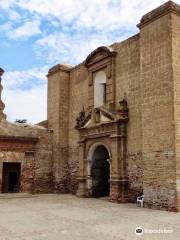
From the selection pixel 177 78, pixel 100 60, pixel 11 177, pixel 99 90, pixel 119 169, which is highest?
pixel 100 60

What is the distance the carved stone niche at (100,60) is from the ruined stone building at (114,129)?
0.14 ft

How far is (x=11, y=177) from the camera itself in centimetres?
1694

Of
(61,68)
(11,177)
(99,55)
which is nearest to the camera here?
(99,55)

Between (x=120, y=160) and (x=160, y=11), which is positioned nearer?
(x=160, y=11)

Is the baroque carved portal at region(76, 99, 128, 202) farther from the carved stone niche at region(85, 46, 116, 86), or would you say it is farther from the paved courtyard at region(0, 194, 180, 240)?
the carved stone niche at region(85, 46, 116, 86)

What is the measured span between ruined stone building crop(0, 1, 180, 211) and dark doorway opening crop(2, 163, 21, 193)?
49 millimetres

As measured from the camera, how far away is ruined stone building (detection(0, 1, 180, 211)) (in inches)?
439

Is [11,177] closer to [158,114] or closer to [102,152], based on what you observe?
[102,152]

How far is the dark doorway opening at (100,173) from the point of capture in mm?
15031

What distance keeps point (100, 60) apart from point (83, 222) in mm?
8442

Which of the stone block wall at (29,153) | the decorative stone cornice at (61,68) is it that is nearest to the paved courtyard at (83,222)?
the stone block wall at (29,153)

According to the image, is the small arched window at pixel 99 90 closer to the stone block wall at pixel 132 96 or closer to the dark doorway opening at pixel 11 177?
the stone block wall at pixel 132 96

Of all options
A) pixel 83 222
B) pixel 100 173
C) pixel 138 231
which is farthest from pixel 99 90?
pixel 138 231

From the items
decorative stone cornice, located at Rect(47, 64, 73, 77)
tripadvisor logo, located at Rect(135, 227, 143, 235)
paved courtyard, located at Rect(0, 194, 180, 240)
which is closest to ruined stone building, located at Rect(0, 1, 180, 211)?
decorative stone cornice, located at Rect(47, 64, 73, 77)
